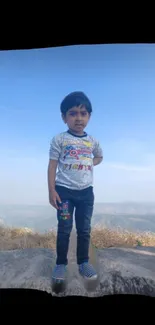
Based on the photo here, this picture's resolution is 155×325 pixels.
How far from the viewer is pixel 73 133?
8.74 feet

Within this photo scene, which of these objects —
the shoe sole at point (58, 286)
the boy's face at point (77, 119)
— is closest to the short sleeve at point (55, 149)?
the boy's face at point (77, 119)

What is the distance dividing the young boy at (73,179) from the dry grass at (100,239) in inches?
19.0

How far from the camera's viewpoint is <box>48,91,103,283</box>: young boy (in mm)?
2520

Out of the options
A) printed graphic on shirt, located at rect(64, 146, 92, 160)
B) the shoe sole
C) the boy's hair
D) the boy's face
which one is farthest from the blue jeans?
the boy's hair

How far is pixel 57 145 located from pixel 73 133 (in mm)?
152

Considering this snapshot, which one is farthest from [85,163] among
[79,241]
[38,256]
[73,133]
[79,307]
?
[79,307]

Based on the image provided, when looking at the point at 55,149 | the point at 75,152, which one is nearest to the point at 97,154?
the point at 75,152

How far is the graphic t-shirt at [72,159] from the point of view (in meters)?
2.58

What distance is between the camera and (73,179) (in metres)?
2.58

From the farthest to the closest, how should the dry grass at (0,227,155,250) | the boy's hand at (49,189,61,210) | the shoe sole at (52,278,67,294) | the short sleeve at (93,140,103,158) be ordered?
the dry grass at (0,227,155,250) → the short sleeve at (93,140,103,158) → the boy's hand at (49,189,61,210) → the shoe sole at (52,278,67,294)

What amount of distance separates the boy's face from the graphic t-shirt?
0.05 m

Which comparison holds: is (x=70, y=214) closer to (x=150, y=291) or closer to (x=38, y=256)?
(x=38, y=256)

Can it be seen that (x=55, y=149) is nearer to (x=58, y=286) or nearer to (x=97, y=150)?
(x=97, y=150)

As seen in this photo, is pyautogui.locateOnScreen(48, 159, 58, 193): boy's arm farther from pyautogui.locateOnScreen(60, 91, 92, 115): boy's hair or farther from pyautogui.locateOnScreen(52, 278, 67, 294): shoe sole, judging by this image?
pyautogui.locateOnScreen(52, 278, 67, 294): shoe sole
